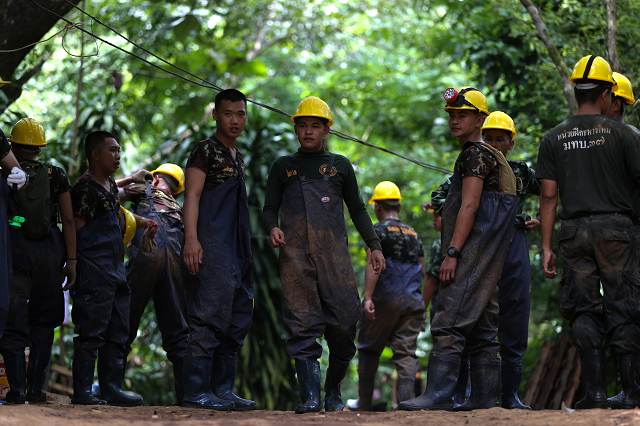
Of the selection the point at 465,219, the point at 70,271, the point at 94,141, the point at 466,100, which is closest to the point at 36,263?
the point at 70,271

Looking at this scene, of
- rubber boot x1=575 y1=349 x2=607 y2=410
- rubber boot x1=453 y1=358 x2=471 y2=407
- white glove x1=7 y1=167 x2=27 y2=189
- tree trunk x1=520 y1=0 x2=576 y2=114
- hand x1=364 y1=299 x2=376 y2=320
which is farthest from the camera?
tree trunk x1=520 y1=0 x2=576 y2=114

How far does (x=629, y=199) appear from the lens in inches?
185

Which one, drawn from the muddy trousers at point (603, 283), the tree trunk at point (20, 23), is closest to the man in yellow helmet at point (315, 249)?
the muddy trousers at point (603, 283)

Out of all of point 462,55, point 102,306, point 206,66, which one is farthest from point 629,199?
point 206,66

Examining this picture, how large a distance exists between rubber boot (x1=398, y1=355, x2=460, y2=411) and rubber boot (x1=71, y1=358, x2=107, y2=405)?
2386mm

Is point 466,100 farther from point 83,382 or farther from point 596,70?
point 83,382

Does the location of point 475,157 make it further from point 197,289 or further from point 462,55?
point 462,55

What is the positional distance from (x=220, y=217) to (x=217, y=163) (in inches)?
16.6

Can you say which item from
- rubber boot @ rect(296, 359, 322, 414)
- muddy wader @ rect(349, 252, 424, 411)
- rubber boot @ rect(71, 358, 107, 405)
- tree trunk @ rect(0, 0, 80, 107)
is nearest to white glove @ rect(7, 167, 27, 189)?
rubber boot @ rect(71, 358, 107, 405)

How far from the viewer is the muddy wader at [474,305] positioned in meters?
4.53

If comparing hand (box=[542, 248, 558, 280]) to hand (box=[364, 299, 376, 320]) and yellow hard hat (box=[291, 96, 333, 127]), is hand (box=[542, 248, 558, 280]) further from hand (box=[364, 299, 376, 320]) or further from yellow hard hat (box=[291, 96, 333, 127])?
hand (box=[364, 299, 376, 320])

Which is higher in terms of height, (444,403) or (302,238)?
(302,238)

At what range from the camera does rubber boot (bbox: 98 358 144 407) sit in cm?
537

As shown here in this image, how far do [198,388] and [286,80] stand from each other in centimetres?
1485
